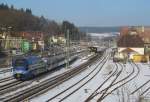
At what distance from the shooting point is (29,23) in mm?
151250

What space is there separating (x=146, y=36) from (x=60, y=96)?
7806 centimetres

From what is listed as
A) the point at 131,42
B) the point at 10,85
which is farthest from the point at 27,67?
the point at 131,42

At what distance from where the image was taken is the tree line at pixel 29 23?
13309 cm

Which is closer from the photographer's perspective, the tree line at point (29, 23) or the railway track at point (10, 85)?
the railway track at point (10, 85)

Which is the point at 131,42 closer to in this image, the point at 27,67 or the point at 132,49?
the point at 132,49

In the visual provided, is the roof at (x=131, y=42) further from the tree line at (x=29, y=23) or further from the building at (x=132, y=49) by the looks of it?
the tree line at (x=29, y=23)

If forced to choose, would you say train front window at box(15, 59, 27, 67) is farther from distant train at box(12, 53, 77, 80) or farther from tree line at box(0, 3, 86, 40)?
tree line at box(0, 3, 86, 40)

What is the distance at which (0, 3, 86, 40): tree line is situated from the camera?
133 meters

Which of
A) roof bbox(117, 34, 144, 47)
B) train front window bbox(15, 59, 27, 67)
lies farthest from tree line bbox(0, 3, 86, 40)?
train front window bbox(15, 59, 27, 67)

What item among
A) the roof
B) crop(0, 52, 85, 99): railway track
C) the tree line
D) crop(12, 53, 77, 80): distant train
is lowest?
crop(0, 52, 85, 99): railway track

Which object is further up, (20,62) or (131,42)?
(131,42)

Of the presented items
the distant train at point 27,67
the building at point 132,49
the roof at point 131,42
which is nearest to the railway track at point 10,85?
the distant train at point 27,67

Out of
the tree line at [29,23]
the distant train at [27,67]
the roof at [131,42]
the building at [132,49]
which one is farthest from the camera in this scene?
the tree line at [29,23]

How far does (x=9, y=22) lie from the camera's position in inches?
5133
